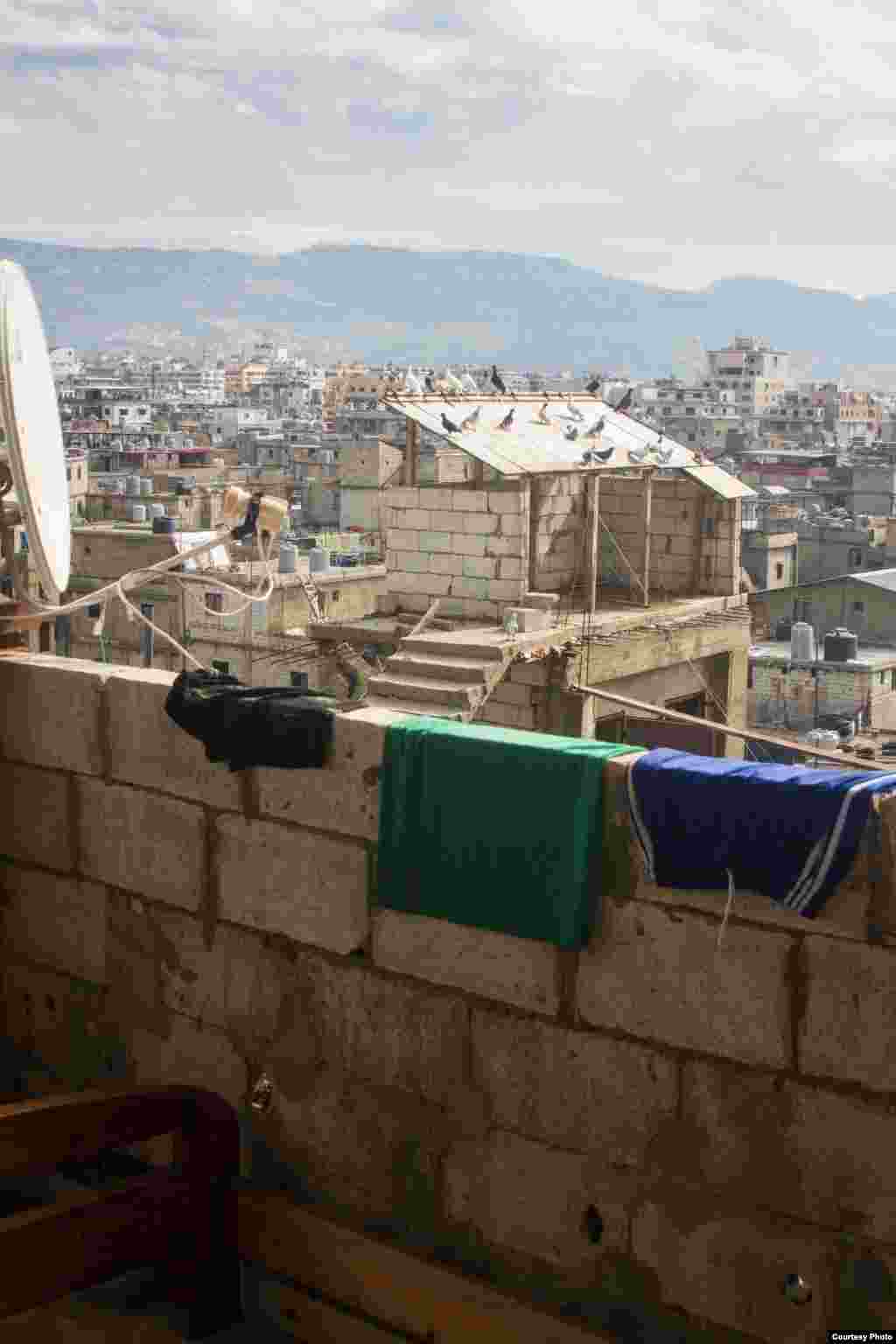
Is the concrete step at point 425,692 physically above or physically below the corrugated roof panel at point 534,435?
below

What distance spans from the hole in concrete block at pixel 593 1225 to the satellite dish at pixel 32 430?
3.19 m

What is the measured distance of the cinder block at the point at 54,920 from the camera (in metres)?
6.59

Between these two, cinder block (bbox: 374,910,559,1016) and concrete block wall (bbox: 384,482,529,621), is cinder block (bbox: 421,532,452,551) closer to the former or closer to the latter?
concrete block wall (bbox: 384,482,529,621)

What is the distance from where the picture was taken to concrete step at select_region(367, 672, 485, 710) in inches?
766

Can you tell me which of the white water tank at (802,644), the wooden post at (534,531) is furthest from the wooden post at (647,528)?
the white water tank at (802,644)

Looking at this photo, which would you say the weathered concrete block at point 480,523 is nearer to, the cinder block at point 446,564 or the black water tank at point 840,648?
the cinder block at point 446,564

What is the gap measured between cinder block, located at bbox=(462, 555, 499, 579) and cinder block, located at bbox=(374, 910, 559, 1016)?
18281 millimetres

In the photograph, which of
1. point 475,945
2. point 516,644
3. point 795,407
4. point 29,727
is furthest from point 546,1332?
point 795,407

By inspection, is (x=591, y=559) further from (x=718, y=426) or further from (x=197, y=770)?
(x=718, y=426)

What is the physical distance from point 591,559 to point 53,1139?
17.9 metres

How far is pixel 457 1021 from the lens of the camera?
5.46m

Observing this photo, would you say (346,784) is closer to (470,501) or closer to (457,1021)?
(457,1021)

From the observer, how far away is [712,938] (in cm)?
482

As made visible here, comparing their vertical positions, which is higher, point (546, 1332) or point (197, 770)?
point (197, 770)
